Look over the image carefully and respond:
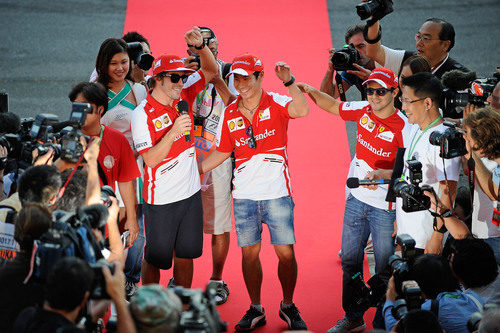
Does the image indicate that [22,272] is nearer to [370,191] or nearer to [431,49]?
[370,191]

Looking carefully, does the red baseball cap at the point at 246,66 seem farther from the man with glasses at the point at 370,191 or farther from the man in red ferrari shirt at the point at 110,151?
the man in red ferrari shirt at the point at 110,151

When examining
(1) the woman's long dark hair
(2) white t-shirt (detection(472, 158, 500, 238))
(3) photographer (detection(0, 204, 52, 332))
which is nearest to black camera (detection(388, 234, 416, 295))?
(2) white t-shirt (detection(472, 158, 500, 238))

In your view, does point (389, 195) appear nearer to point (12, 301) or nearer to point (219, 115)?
Result: point (219, 115)

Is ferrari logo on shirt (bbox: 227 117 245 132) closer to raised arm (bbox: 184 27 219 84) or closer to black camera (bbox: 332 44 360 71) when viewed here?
raised arm (bbox: 184 27 219 84)

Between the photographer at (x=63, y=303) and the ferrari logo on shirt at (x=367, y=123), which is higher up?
the ferrari logo on shirt at (x=367, y=123)

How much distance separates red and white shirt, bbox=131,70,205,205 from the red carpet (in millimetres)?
1015

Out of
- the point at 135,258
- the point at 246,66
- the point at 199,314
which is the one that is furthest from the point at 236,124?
the point at 199,314

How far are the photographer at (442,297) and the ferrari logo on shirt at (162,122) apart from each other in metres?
1.99

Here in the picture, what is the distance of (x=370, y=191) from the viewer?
439 centimetres

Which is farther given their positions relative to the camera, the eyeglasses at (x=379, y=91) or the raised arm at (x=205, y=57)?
the raised arm at (x=205, y=57)

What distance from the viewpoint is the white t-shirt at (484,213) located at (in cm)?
405

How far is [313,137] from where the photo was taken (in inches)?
289

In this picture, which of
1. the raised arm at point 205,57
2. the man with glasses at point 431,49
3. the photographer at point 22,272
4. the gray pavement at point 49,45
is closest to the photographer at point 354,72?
the man with glasses at point 431,49

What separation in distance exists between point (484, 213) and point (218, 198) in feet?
6.55
